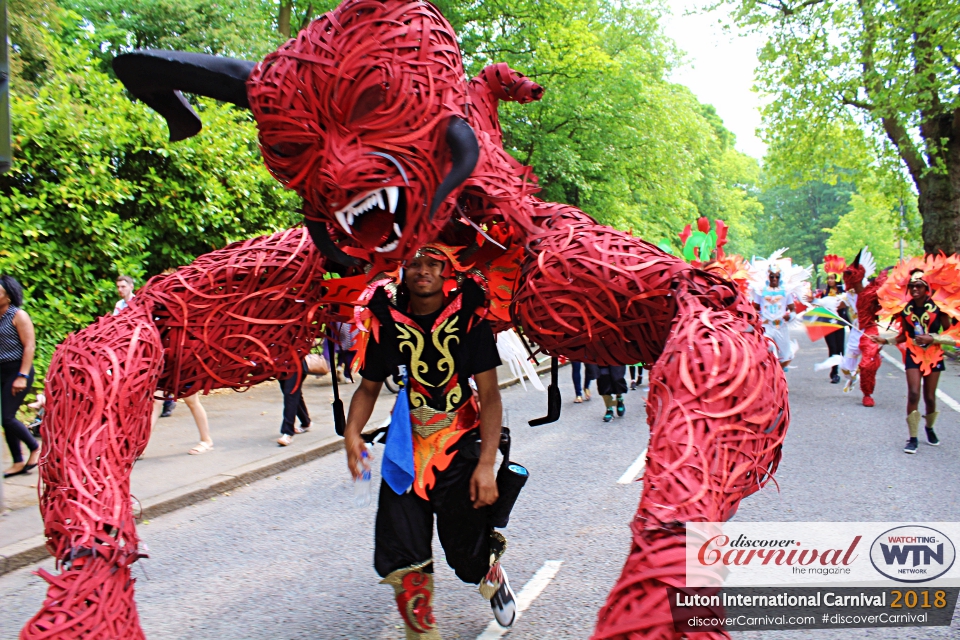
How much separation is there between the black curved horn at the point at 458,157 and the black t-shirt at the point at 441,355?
77 centimetres

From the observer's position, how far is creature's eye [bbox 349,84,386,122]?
88.8 inches

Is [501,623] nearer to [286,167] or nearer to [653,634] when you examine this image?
[653,634]

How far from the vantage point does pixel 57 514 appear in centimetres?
228

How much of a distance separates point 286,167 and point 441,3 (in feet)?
42.5

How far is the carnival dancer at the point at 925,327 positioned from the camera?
731 cm

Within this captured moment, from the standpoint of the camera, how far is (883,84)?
16078 millimetres

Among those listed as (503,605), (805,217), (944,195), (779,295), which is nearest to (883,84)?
(944,195)

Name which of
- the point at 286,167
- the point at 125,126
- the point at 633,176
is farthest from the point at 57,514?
the point at 633,176

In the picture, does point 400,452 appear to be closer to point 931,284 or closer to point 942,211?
point 931,284

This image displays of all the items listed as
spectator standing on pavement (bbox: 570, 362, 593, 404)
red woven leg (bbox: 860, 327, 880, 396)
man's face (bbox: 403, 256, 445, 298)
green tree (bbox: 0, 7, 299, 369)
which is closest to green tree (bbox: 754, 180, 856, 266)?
red woven leg (bbox: 860, 327, 880, 396)

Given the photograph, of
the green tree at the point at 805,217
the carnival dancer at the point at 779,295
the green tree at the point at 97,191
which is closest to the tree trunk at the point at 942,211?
the carnival dancer at the point at 779,295

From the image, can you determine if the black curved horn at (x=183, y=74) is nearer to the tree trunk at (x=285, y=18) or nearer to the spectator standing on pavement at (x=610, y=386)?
the spectator standing on pavement at (x=610, y=386)

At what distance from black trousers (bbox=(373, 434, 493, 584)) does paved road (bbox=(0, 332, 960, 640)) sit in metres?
0.71

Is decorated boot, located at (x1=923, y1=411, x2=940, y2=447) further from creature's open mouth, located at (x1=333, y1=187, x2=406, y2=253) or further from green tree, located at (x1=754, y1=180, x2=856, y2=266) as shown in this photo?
green tree, located at (x1=754, y1=180, x2=856, y2=266)
